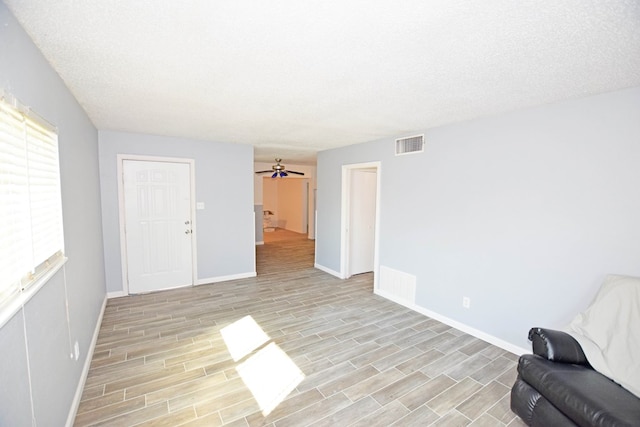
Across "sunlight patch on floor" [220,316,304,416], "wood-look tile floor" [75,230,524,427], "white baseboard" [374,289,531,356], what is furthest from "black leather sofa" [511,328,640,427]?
"sunlight patch on floor" [220,316,304,416]

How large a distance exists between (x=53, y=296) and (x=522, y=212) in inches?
152

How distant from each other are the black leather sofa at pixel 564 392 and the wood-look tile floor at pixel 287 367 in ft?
0.86

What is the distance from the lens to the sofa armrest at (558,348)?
6.33ft

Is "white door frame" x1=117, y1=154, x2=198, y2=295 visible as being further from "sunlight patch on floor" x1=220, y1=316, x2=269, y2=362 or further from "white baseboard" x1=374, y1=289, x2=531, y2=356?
"white baseboard" x1=374, y1=289, x2=531, y2=356

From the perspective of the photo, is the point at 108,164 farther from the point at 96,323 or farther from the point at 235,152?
the point at 96,323

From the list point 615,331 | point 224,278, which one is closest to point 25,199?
point 615,331

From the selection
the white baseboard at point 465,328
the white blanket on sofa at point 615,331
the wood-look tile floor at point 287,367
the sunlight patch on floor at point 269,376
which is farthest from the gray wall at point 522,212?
the sunlight patch on floor at point 269,376

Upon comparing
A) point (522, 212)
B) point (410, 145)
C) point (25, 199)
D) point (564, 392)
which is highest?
point (410, 145)

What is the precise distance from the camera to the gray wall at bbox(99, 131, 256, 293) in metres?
4.12

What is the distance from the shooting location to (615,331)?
1922 millimetres

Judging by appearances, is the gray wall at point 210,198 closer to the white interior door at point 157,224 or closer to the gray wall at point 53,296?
the white interior door at point 157,224

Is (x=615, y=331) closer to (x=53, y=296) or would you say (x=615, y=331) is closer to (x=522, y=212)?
(x=522, y=212)

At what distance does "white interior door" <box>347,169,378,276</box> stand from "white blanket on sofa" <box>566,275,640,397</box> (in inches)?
138

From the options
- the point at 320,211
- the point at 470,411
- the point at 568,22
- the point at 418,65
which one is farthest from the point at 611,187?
the point at 320,211
